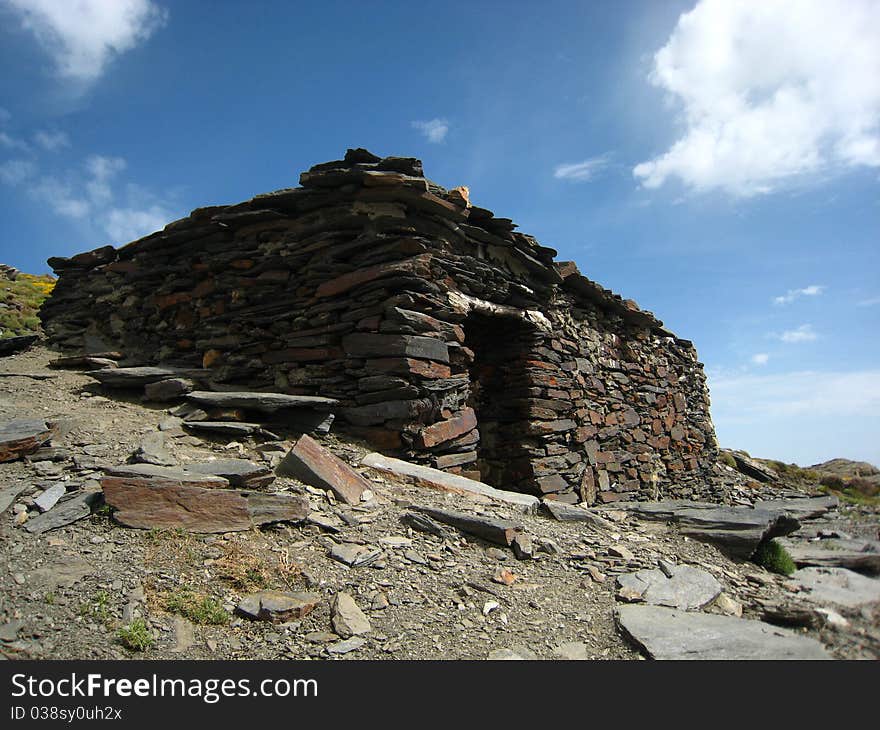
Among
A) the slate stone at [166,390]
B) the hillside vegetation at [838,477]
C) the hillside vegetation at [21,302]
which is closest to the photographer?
the slate stone at [166,390]

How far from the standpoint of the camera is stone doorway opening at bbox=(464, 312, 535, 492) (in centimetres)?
749

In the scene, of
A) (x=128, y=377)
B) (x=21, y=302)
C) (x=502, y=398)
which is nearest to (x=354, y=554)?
(x=128, y=377)

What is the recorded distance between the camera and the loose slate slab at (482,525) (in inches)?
159

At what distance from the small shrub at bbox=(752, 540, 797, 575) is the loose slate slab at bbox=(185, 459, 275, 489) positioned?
3887mm

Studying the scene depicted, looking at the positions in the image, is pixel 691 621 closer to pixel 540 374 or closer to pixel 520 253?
pixel 540 374

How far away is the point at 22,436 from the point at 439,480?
3481mm

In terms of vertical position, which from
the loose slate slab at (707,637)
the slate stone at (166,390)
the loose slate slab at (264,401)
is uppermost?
the slate stone at (166,390)

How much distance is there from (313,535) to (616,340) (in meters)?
7.63

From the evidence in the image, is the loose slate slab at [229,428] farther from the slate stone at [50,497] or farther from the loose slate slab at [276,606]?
the loose slate slab at [276,606]

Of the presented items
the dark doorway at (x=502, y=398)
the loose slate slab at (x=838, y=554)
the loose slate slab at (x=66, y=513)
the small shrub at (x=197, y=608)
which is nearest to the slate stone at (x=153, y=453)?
the loose slate slab at (x=66, y=513)

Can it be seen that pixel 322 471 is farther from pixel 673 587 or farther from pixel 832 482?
pixel 832 482

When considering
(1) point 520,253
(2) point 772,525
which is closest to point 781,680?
(2) point 772,525

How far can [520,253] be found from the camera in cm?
754

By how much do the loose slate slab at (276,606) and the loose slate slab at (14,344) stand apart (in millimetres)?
7552
